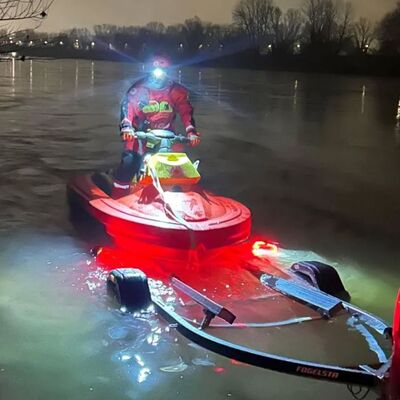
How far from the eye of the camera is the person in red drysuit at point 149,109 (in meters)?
6.76

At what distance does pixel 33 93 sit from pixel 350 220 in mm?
25018

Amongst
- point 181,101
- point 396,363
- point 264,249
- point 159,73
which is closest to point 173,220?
point 264,249

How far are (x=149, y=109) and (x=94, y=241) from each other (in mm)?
1575

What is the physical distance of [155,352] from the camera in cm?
419

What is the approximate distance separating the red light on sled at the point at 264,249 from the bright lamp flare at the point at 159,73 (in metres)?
2.11

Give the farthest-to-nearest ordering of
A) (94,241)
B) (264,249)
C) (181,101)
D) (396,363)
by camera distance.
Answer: (181,101) → (94,241) → (264,249) → (396,363)

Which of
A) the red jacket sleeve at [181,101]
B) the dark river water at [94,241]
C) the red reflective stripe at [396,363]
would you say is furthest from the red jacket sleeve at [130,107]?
the red reflective stripe at [396,363]

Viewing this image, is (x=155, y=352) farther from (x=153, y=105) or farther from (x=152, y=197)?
(x=153, y=105)

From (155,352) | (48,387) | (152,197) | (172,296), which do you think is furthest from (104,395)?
(152,197)

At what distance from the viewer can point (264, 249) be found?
254 inches

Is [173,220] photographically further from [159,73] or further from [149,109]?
[159,73]

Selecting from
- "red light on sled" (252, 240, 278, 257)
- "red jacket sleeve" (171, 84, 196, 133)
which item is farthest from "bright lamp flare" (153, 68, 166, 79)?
"red light on sled" (252, 240, 278, 257)

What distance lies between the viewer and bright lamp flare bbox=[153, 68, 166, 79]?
6750 millimetres

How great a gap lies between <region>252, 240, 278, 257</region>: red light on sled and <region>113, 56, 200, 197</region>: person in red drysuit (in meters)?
1.31
